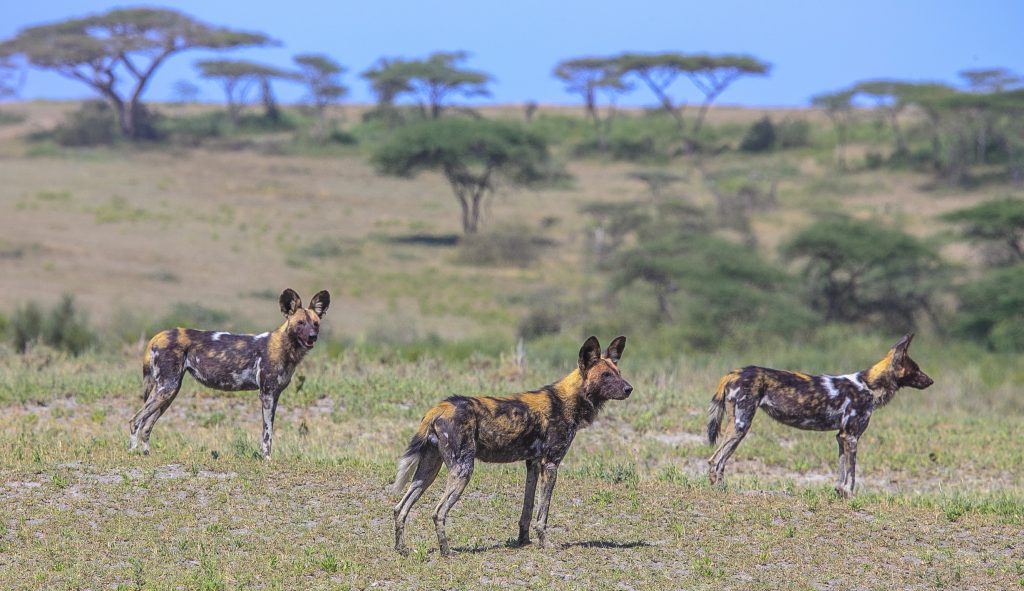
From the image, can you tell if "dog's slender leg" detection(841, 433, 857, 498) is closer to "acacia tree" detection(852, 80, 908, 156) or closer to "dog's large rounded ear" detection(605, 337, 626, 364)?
"dog's large rounded ear" detection(605, 337, 626, 364)

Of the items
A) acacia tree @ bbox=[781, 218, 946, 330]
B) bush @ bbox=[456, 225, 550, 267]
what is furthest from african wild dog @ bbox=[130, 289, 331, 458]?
bush @ bbox=[456, 225, 550, 267]

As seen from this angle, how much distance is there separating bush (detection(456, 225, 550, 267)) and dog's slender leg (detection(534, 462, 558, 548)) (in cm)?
4030

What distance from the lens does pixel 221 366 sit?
13.5m

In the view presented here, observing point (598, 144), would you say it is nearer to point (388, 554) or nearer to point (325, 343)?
point (325, 343)

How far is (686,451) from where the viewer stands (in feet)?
52.0

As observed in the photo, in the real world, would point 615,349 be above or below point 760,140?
below

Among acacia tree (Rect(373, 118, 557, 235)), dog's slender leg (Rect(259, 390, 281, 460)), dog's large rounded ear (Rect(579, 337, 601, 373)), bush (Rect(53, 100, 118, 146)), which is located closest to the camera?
dog's large rounded ear (Rect(579, 337, 601, 373))

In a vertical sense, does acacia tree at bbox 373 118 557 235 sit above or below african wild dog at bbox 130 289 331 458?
above

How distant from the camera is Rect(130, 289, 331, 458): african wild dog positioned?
1341cm

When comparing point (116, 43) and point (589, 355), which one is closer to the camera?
point (589, 355)

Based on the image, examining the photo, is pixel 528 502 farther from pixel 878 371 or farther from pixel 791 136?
pixel 791 136

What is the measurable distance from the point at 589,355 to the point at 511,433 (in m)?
0.90

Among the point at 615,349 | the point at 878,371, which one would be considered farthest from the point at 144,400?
the point at 878,371

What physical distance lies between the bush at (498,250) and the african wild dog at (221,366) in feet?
122
